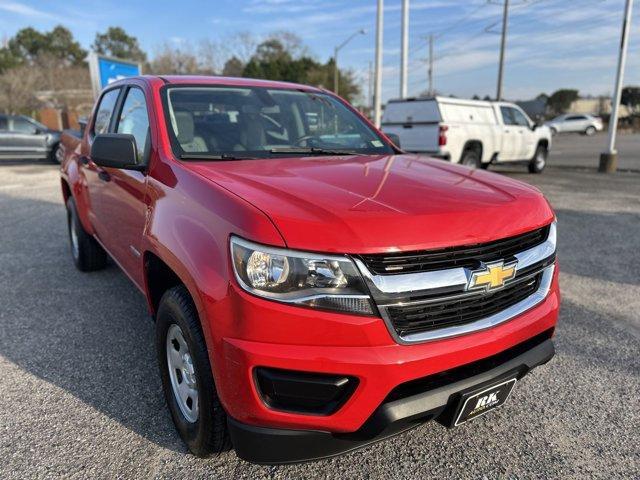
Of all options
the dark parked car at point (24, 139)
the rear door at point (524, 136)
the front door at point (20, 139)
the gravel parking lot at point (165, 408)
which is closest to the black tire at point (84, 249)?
the gravel parking lot at point (165, 408)

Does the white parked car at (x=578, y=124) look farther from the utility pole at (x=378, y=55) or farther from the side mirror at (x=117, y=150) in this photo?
the side mirror at (x=117, y=150)

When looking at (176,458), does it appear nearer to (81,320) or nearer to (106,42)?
(81,320)

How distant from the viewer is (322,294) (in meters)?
1.71

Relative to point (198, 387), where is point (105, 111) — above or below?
above

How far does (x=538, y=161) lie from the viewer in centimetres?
1409

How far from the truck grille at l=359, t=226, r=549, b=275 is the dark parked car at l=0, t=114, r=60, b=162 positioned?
57.0 ft

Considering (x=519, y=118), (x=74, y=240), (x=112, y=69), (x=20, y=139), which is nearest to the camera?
(x=74, y=240)

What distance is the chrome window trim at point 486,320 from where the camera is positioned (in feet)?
5.77

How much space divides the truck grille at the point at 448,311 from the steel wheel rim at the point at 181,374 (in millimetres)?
954

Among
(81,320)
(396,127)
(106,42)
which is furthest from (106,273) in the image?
(106,42)

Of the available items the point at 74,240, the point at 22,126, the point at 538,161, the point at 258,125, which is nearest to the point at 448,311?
the point at 258,125

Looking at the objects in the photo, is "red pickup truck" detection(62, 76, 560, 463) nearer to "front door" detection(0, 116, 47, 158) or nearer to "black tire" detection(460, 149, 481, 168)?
"black tire" detection(460, 149, 481, 168)

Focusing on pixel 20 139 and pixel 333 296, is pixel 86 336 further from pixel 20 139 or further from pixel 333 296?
pixel 20 139

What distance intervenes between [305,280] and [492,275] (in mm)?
756
